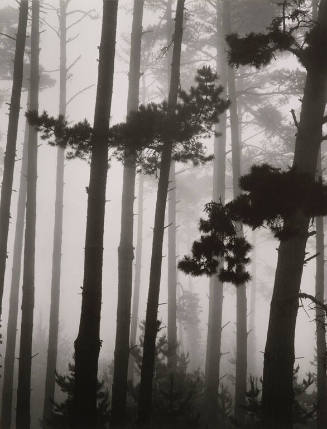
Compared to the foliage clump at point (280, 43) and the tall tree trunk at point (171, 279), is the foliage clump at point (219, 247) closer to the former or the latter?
the foliage clump at point (280, 43)

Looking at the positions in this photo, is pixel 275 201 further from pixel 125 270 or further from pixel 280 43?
pixel 125 270

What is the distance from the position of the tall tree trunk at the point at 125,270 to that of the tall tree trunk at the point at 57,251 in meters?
3.49

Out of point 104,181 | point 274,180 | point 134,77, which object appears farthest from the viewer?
point 134,77

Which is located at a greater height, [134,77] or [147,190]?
[147,190]

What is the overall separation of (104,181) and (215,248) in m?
3.08

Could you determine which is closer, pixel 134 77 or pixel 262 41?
pixel 262 41

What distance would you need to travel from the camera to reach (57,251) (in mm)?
15898

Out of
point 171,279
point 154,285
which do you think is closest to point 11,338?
point 171,279

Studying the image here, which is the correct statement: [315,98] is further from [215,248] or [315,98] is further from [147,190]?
[147,190]

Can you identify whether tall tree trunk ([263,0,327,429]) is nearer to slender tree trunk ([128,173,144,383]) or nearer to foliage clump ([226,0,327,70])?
foliage clump ([226,0,327,70])

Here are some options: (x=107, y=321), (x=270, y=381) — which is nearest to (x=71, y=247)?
(x=107, y=321)

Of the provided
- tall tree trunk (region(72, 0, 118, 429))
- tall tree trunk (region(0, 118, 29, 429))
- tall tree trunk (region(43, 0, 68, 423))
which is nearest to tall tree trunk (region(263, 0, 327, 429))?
tall tree trunk (region(72, 0, 118, 429))

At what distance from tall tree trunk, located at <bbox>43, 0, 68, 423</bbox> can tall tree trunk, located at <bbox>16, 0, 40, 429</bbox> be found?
1.42 meters

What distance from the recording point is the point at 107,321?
49.2 metres
